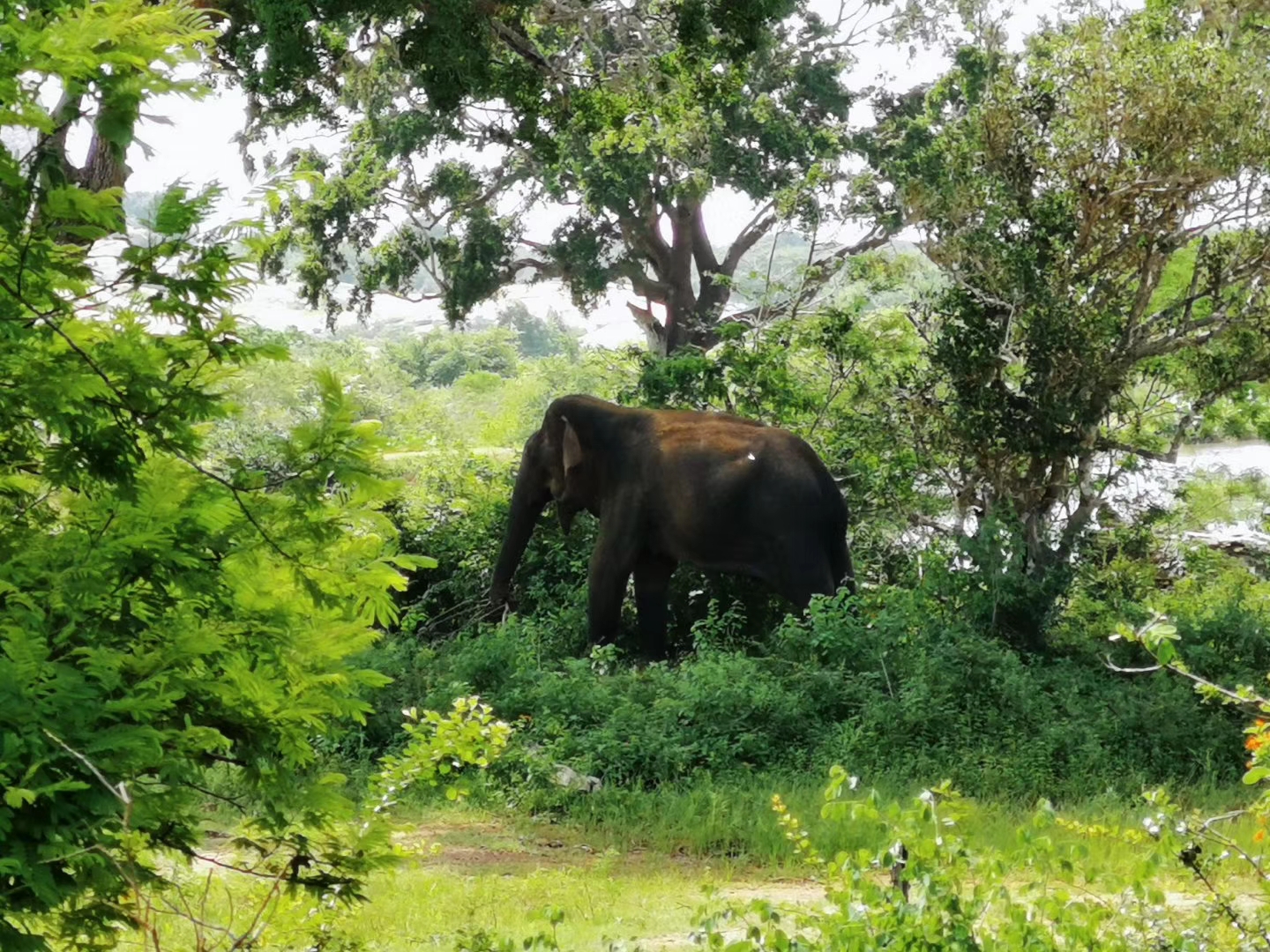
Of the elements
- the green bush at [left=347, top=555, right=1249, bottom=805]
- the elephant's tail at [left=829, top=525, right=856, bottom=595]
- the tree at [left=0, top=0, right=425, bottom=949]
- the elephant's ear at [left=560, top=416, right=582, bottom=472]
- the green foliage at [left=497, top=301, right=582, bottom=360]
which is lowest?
the green foliage at [left=497, top=301, right=582, bottom=360]

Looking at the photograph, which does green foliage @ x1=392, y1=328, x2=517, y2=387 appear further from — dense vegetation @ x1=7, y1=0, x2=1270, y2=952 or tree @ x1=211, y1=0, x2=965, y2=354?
dense vegetation @ x1=7, y1=0, x2=1270, y2=952

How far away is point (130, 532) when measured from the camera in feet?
14.0

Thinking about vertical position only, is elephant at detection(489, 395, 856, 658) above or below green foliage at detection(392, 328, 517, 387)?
above

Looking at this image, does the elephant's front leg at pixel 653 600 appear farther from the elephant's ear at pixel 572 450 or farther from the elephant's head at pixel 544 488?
the elephant's ear at pixel 572 450

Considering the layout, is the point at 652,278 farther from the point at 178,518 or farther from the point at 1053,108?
the point at 178,518

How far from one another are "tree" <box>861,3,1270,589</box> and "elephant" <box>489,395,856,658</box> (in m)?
1.63

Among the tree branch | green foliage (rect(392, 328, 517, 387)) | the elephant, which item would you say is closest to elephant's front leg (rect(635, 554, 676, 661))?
the elephant

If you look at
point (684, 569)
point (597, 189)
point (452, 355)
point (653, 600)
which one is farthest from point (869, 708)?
point (452, 355)

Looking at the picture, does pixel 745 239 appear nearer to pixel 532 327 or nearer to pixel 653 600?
pixel 653 600

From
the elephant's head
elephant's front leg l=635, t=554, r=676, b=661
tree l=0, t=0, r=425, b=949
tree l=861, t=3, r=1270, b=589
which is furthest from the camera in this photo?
the elephant's head

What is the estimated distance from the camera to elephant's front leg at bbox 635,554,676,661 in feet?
47.4

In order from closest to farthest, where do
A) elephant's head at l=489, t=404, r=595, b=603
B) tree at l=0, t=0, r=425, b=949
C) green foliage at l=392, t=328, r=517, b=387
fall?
tree at l=0, t=0, r=425, b=949
elephant's head at l=489, t=404, r=595, b=603
green foliage at l=392, t=328, r=517, b=387

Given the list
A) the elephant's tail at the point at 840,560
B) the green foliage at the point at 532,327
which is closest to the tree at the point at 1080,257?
the elephant's tail at the point at 840,560

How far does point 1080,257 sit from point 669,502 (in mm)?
3785
